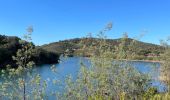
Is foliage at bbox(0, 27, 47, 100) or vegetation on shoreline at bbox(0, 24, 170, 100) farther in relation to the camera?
vegetation on shoreline at bbox(0, 24, 170, 100)

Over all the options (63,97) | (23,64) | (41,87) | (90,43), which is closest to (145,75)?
(90,43)

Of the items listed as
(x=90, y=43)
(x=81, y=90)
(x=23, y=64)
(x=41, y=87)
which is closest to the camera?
(x=23, y=64)

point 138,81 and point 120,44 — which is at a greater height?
point 120,44

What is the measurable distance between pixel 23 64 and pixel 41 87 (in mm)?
1462

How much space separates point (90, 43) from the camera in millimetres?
16531

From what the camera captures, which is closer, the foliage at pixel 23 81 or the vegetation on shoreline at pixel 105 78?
the foliage at pixel 23 81

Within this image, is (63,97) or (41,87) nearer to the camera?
(41,87)

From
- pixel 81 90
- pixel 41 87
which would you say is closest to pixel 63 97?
pixel 81 90

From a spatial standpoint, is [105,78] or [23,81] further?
[105,78]

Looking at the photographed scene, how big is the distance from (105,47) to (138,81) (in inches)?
87.5

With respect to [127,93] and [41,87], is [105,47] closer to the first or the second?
[127,93]

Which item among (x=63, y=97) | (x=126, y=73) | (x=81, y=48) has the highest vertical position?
(x=81, y=48)

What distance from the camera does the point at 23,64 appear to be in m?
12.7

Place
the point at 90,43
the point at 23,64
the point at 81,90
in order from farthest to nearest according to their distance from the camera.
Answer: the point at 90,43 → the point at 81,90 → the point at 23,64
